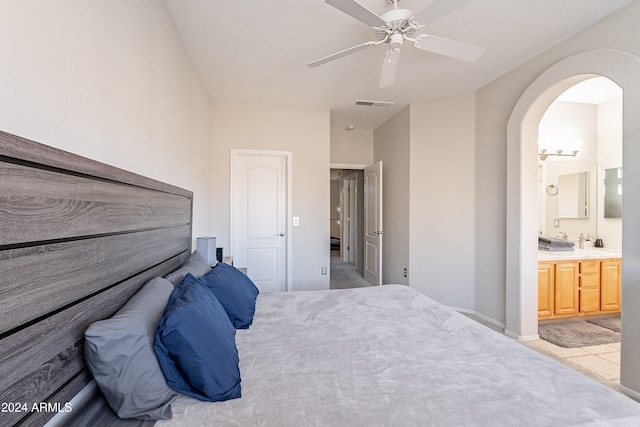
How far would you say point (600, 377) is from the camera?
7.33ft

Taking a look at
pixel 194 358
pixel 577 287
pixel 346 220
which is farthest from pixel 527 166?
pixel 346 220

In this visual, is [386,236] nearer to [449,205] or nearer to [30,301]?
[449,205]

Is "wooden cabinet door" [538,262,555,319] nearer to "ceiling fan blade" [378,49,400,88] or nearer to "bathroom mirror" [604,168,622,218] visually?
"bathroom mirror" [604,168,622,218]

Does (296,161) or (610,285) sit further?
(296,161)

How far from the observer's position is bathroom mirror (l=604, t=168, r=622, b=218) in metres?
3.53

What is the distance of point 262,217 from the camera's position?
4156mm

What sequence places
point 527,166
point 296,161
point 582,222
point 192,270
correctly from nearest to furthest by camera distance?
point 192,270, point 527,166, point 582,222, point 296,161

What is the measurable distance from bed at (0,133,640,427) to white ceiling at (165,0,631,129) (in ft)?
5.21

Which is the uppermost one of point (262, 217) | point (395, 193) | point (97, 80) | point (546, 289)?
point (97, 80)

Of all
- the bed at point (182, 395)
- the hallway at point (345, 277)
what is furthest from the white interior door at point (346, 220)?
the bed at point (182, 395)

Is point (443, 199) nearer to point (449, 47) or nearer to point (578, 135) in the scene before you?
point (578, 135)

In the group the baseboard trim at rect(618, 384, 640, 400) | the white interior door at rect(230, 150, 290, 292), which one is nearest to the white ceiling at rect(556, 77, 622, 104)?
the baseboard trim at rect(618, 384, 640, 400)

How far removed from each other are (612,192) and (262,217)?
4.42 m

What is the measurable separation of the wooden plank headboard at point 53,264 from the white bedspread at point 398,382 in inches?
14.3
